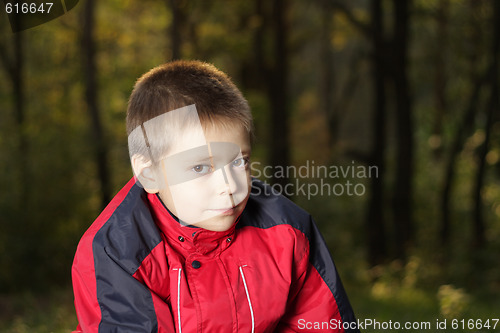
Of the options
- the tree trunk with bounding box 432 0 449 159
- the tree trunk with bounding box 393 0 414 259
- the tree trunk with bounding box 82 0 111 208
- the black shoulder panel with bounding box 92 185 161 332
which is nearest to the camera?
the black shoulder panel with bounding box 92 185 161 332

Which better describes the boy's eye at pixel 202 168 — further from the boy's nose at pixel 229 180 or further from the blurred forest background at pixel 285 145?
the blurred forest background at pixel 285 145

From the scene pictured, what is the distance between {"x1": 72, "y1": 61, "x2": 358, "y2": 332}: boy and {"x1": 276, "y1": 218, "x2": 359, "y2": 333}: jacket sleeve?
7 centimetres

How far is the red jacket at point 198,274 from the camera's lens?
171cm

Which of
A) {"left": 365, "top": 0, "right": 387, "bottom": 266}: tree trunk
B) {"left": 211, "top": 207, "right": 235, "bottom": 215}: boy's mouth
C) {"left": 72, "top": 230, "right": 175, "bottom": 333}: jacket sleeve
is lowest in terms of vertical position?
{"left": 365, "top": 0, "right": 387, "bottom": 266}: tree trunk

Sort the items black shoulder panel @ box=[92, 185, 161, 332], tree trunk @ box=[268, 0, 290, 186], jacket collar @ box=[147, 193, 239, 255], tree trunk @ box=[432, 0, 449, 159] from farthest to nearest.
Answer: tree trunk @ box=[432, 0, 449, 159] → tree trunk @ box=[268, 0, 290, 186] → jacket collar @ box=[147, 193, 239, 255] → black shoulder panel @ box=[92, 185, 161, 332]

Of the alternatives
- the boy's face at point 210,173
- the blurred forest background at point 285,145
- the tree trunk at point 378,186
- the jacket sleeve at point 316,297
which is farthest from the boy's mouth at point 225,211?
the tree trunk at point 378,186

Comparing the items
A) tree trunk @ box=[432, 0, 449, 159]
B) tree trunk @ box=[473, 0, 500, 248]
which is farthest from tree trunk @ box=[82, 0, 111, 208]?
tree trunk @ box=[432, 0, 449, 159]

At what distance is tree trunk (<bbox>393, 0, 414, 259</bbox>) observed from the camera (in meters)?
8.83

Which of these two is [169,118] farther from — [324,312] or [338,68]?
[338,68]

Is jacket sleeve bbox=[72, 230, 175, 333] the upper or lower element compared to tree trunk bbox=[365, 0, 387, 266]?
upper

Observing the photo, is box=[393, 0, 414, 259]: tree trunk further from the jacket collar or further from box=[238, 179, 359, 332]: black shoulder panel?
the jacket collar

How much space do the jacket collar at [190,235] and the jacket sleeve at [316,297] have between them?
1.01 feet

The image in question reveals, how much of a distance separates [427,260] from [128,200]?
7973mm

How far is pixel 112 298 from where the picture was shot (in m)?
1.71
